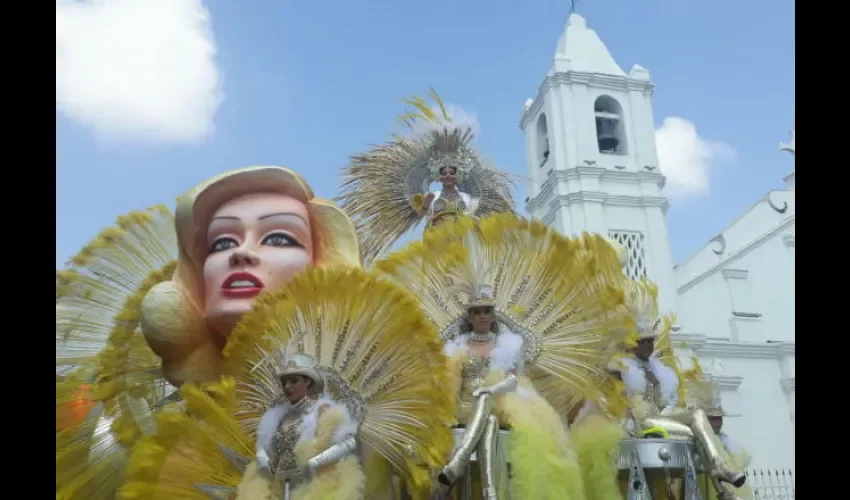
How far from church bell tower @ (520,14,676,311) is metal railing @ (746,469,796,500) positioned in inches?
179

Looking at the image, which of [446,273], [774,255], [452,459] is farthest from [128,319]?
[774,255]

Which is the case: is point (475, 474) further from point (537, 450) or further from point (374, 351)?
point (374, 351)

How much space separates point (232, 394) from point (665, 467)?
249cm

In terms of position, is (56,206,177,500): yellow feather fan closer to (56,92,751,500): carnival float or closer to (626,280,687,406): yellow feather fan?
(56,92,751,500): carnival float

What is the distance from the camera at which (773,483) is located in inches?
592

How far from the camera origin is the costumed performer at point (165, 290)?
4570 millimetres

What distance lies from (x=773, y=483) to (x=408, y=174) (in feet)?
40.1

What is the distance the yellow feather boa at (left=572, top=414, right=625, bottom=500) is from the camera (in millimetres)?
4410

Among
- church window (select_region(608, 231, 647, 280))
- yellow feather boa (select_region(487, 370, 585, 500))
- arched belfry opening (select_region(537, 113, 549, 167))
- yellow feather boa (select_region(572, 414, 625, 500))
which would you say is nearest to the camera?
yellow feather boa (select_region(487, 370, 585, 500))

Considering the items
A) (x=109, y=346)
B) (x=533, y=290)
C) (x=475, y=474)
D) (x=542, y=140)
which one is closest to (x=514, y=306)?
(x=533, y=290)

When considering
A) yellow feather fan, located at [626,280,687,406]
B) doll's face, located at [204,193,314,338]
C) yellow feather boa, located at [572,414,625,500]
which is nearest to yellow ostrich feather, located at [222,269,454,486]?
doll's face, located at [204,193,314,338]

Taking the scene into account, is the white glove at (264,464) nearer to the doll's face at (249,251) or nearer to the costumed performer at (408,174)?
the doll's face at (249,251)

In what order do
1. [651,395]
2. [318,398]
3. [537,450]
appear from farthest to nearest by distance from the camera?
[651,395] < [537,450] < [318,398]
